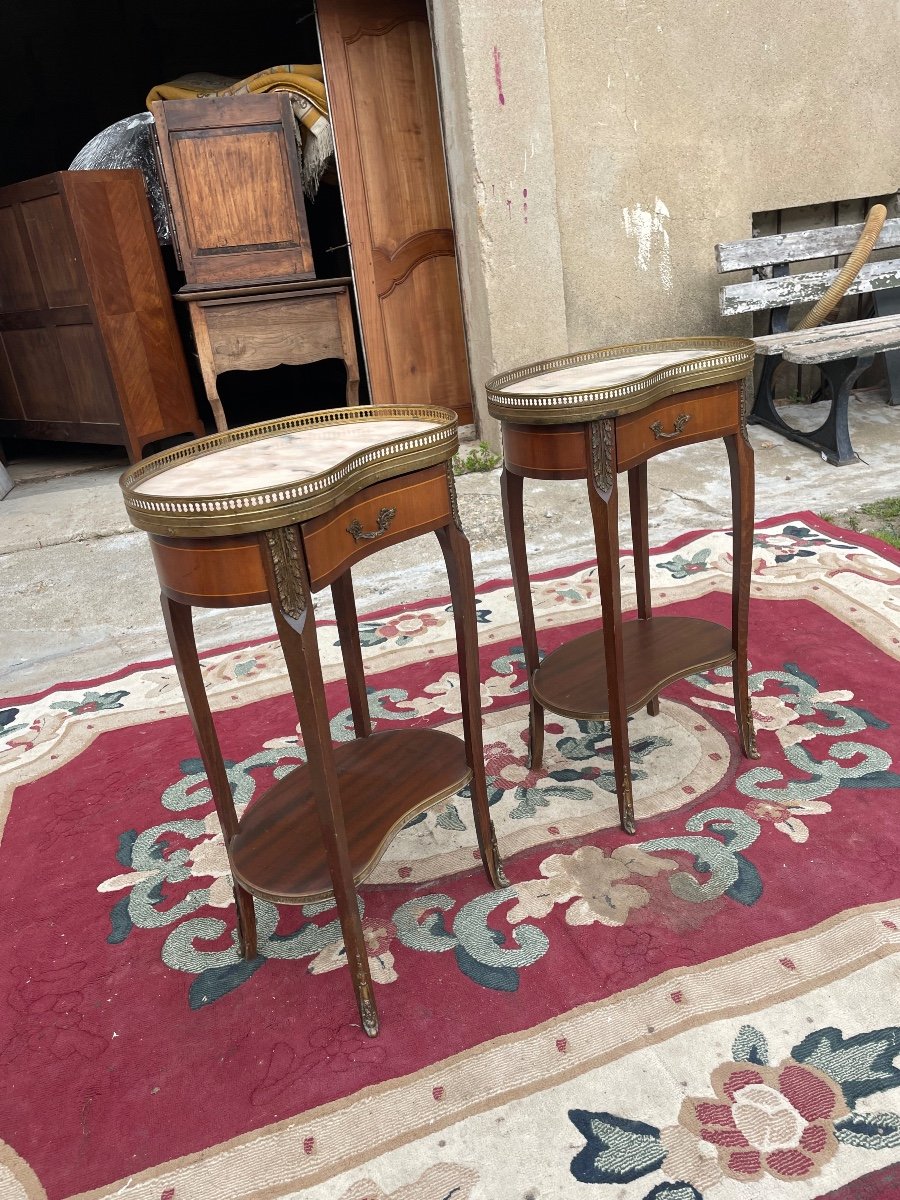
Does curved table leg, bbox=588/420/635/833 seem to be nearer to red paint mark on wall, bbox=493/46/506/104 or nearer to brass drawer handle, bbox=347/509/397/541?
brass drawer handle, bbox=347/509/397/541

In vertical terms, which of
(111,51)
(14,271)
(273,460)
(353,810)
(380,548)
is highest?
(111,51)

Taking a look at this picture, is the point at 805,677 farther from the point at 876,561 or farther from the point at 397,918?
the point at 397,918

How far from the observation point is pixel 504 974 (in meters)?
1.64

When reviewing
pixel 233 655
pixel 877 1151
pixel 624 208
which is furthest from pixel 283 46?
pixel 877 1151

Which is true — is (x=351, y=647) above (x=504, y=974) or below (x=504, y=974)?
above

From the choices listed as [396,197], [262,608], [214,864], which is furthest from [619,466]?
[396,197]

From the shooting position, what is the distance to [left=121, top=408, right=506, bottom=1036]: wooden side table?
4.40 feet

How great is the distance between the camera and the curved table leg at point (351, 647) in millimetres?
2033

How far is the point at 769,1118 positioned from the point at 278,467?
4.21ft

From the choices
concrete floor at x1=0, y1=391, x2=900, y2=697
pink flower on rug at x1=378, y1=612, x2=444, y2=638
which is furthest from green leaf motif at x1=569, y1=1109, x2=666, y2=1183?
concrete floor at x1=0, y1=391, x2=900, y2=697

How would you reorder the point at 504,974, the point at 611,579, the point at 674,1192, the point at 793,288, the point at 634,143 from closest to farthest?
the point at 674,1192 < the point at 504,974 < the point at 611,579 < the point at 634,143 < the point at 793,288

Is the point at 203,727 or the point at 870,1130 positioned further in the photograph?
the point at 203,727

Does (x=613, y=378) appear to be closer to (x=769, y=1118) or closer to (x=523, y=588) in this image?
Result: (x=523, y=588)

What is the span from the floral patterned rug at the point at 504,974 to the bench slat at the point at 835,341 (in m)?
2.13
